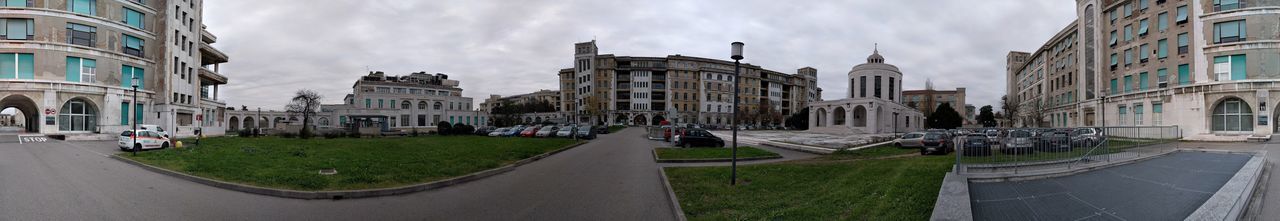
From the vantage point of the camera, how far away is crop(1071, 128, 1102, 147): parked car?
11.5 metres

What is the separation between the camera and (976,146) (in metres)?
9.84

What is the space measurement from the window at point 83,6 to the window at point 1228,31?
74230 millimetres

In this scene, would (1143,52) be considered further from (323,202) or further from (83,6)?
(83,6)

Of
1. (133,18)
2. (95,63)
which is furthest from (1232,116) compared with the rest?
(133,18)

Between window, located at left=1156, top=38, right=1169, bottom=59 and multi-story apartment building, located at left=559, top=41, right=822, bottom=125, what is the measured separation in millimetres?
66905

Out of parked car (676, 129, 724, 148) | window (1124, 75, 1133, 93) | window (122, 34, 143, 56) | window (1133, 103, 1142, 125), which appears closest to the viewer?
parked car (676, 129, 724, 148)

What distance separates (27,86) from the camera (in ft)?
110

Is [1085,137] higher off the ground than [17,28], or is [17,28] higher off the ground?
[17,28]

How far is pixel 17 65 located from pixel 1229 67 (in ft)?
252

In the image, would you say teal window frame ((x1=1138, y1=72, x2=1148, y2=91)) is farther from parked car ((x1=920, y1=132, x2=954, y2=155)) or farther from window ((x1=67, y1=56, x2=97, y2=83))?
window ((x1=67, y1=56, x2=97, y2=83))

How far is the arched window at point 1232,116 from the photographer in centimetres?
3338

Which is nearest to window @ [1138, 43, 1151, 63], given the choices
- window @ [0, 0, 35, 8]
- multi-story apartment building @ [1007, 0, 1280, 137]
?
multi-story apartment building @ [1007, 0, 1280, 137]

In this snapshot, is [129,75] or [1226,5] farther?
[129,75]

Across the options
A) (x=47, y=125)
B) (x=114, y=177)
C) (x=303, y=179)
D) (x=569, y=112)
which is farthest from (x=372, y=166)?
(x=569, y=112)
